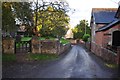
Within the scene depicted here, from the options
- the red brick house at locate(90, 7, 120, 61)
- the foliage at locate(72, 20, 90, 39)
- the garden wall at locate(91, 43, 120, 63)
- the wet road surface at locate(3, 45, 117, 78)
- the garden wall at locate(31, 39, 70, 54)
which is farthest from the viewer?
the foliage at locate(72, 20, 90, 39)

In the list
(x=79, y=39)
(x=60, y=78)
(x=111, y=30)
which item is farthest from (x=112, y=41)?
(x=79, y=39)

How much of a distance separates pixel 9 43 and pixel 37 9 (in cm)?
672

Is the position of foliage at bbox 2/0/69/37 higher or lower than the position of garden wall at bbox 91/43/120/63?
higher

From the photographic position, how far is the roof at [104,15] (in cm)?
4296

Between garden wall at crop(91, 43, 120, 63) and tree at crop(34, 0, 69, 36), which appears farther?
tree at crop(34, 0, 69, 36)

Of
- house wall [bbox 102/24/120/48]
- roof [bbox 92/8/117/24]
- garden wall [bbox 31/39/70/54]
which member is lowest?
garden wall [bbox 31/39/70/54]

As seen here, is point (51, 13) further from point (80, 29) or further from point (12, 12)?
point (80, 29)

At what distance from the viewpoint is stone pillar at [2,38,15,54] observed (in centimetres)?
2569

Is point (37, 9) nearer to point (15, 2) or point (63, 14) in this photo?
point (63, 14)

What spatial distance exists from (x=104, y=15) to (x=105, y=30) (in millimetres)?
12084

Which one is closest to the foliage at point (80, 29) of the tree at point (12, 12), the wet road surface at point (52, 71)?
the tree at point (12, 12)

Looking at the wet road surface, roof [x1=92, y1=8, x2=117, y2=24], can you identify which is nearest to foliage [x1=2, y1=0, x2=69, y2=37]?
the wet road surface

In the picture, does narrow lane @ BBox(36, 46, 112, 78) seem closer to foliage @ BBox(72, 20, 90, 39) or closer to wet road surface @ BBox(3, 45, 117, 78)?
wet road surface @ BBox(3, 45, 117, 78)

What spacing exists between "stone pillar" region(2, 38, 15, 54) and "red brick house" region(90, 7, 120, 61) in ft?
34.0
